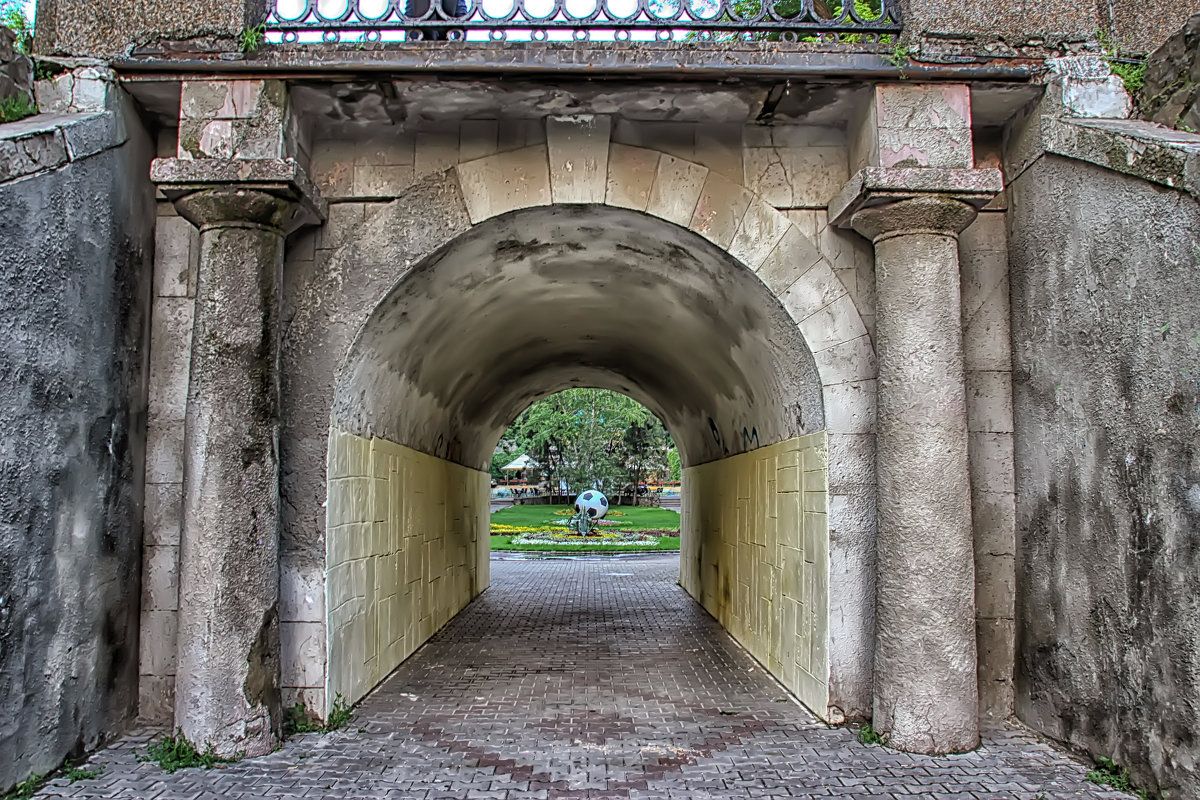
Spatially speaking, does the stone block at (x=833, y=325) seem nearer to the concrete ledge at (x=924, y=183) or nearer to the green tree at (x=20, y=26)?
the concrete ledge at (x=924, y=183)

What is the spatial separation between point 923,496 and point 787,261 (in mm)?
1848

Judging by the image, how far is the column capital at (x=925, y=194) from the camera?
5453mm

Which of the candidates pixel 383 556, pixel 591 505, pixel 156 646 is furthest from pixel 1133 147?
pixel 591 505

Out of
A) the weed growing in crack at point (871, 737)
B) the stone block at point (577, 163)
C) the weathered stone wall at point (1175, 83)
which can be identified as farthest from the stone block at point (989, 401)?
the stone block at point (577, 163)

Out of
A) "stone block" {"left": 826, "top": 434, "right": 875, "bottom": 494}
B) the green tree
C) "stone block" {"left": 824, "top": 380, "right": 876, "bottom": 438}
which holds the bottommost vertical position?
"stone block" {"left": 826, "top": 434, "right": 875, "bottom": 494}

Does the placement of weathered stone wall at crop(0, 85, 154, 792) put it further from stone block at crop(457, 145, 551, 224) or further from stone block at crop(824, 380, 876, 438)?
stone block at crop(824, 380, 876, 438)

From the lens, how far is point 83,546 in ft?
16.9

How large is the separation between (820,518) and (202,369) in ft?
13.5

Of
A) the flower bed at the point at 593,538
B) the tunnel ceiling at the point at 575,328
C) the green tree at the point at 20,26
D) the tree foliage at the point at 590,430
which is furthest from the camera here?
the tree foliage at the point at 590,430

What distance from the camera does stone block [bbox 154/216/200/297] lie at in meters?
6.04

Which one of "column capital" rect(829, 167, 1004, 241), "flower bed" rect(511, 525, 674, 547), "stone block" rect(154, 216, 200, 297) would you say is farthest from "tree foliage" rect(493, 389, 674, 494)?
"column capital" rect(829, 167, 1004, 241)

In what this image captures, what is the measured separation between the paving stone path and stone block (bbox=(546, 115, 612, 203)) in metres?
3.67

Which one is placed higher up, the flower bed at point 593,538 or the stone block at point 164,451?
the stone block at point 164,451

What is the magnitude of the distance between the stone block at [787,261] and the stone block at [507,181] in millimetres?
1608
